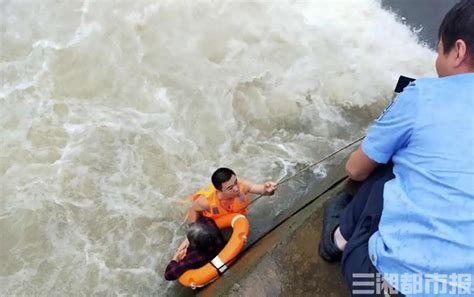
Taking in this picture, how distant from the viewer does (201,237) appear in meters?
3.68

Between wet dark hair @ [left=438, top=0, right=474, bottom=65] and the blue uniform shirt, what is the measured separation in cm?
14

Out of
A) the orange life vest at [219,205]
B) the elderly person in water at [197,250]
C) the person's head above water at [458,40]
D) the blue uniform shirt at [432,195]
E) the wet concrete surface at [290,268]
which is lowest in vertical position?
the elderly person in water at [197,250]

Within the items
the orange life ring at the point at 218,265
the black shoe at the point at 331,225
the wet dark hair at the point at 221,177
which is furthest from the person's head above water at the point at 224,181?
the black shoe at the point at 331,225

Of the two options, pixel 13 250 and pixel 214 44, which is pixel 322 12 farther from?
pixel 13 250

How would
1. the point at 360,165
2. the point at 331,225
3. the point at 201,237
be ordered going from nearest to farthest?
the point at 360,165
the point at 331,225
the point at 201,237

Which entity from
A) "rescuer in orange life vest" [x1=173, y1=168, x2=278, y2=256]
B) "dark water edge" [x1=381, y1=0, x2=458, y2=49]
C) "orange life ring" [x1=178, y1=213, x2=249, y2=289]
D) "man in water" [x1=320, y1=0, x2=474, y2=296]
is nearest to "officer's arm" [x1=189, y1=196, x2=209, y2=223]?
"rescuer in orange life vest" [x1=173, y1=168, x2=278, y2=256]

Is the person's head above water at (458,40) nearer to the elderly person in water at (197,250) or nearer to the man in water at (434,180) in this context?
the man in water at (434,180)

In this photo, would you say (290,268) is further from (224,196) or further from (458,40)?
(458,40)

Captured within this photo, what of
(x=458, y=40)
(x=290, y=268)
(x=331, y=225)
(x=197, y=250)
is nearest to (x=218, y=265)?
(x=197, y=250)

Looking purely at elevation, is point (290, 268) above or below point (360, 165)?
below

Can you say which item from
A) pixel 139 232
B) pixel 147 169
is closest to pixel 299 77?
pixel 147 169

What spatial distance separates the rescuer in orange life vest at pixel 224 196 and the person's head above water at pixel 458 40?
1.87 metres

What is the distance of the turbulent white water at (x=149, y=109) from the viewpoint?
4328mm

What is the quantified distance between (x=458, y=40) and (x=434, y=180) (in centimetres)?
57
